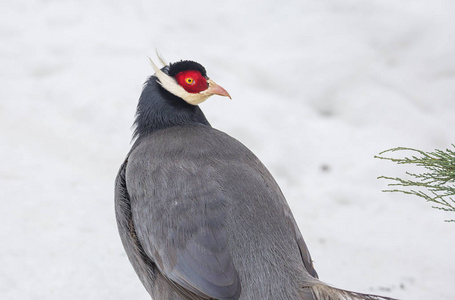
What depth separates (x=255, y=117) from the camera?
5953 mm

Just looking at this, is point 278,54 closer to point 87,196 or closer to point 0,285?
point 87,196

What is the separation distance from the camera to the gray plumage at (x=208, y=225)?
281cm

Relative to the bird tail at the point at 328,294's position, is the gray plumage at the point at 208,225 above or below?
above

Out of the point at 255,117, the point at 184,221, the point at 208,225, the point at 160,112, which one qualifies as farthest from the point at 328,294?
the point at 255,117

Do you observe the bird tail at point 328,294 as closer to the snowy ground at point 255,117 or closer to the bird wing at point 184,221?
the bird wing at point 184,221

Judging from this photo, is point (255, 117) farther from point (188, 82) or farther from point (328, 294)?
point (328, 294)

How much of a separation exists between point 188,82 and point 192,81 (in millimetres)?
23

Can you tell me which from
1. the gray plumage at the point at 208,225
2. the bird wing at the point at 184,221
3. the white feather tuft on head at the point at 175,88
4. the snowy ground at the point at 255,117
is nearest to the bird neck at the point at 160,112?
the white feather tuft on head at the point at 175,88

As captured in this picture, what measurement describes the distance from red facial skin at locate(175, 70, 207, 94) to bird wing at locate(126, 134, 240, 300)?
0.43m

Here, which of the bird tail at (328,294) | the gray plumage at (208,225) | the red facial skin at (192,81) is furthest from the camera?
the red facial skin at (192,81)

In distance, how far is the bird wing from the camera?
9.33 feet

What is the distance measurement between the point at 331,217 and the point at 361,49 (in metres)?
2.43

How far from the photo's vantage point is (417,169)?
5.51 m

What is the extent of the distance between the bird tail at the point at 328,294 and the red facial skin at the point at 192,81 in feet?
4.29
